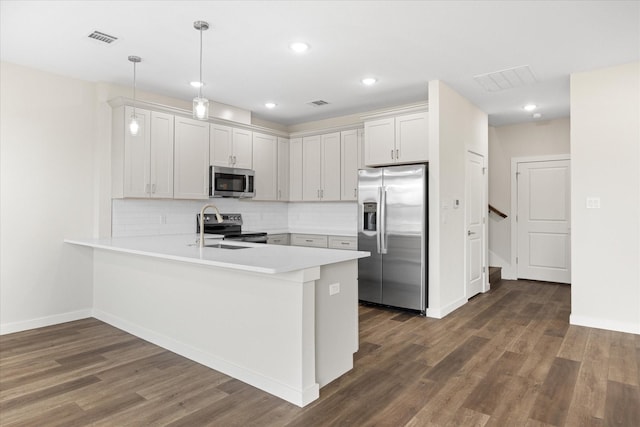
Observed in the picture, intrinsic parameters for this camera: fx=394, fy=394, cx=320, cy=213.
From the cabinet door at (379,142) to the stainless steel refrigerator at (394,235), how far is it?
0.24m

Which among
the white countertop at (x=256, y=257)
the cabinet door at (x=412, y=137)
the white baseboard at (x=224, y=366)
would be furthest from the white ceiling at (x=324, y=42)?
the white baseboard at (x=224, y=366)

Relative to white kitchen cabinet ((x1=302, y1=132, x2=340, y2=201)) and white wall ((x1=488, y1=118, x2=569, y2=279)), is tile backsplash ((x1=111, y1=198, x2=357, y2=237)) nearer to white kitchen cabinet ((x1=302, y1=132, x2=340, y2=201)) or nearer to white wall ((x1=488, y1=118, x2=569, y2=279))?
white kitchen cabinet ((x1=302, y1=132, x2=340, y2=201))

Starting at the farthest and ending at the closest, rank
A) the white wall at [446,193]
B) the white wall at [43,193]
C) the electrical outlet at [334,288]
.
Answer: the white wall at [446,193]
the white wall at [43,193]
the electrical outlet at [334,288]

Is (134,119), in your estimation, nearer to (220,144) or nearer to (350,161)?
(220,144)

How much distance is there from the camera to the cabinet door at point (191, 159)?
15.9 ft

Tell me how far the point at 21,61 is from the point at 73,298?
Answer: 2506mm

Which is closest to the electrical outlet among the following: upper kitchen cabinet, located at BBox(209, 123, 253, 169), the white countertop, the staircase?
the white countertop

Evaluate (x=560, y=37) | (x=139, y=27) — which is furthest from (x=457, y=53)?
(x=139, y=27)

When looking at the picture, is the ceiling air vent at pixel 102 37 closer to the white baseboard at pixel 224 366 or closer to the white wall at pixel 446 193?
the white baseboard at pixel 224 366

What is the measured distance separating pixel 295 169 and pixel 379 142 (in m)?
1.72

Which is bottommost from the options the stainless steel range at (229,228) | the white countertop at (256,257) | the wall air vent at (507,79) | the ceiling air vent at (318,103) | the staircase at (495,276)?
the staircase at (495,276)

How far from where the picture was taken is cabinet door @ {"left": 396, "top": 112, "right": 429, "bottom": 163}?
4.66 metres

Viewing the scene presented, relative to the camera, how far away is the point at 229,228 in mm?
5605

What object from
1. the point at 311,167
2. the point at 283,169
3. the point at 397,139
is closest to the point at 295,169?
the point at 283,169
